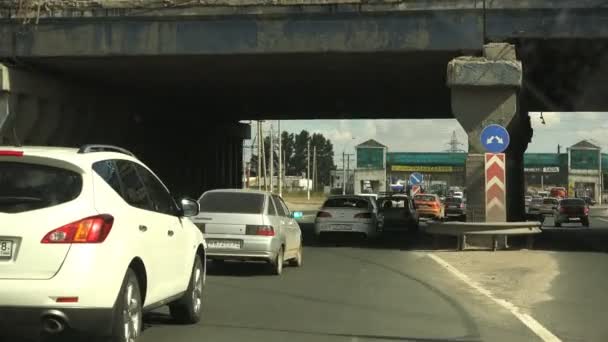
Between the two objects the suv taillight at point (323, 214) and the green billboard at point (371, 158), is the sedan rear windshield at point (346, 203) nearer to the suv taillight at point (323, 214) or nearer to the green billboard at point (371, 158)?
the suv taillight at point (323, 214)

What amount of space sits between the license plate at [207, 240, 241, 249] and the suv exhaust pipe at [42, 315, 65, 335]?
841 centimetres

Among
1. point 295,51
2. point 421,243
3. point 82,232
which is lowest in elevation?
point 421,243

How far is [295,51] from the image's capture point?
21516 mm

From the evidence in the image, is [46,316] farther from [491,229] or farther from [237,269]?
[491,229]

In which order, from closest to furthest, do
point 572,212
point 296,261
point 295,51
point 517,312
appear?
point 517,312, point 296,261, point 295,51, point 572,212

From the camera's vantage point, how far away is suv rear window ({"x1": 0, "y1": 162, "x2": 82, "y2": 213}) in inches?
248

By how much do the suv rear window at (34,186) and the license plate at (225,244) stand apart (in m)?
8.19

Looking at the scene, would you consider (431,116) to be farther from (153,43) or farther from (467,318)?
(467,318)

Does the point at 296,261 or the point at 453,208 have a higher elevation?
the point at 453,208

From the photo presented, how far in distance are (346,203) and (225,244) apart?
11.4m

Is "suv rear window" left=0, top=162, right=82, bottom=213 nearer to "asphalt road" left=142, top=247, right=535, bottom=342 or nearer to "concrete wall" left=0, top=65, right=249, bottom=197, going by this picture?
"asphalt road" left=142, top=247, right=535, bottom=342

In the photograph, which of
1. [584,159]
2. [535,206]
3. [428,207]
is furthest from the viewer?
[584,159]

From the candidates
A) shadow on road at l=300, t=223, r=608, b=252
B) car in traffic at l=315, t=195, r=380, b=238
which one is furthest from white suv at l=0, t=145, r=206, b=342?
car in traffic at l=315, t=195, r=380, b=238

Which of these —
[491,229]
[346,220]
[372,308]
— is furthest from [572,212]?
[372,308]
